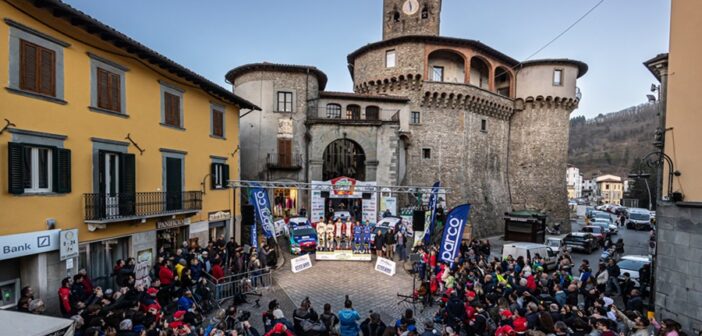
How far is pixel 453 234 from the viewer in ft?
42.9

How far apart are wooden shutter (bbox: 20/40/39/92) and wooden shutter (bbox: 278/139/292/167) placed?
665 inches

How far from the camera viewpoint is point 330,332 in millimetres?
7395

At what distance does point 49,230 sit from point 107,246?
2382 mm

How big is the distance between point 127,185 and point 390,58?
76.3 feet

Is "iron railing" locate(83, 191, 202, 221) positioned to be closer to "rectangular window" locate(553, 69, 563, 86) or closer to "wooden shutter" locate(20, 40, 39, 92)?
"wooden shutter" locate(20, 40, 39, 92)

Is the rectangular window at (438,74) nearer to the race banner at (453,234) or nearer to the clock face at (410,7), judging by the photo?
the clock face at (410,7)

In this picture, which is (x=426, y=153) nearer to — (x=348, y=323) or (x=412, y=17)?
(x=412, y=17)

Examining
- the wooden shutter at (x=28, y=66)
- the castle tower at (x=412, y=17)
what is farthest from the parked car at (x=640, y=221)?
the wooden shutter at (x=28, y=66)

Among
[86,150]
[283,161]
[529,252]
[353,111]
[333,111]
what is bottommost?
[529,252]

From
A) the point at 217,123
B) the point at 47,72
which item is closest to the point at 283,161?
the point at 217,123

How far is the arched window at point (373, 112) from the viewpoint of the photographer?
28.2 m

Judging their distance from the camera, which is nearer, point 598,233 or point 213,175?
point 213,175

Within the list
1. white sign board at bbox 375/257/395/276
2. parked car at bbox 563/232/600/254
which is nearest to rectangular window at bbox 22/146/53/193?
white sign board at bbox 375/257/395/276

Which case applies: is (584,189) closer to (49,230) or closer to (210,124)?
(210,124)
